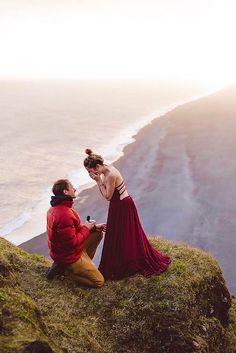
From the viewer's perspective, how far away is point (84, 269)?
34.7 ft

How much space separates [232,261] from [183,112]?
258ft

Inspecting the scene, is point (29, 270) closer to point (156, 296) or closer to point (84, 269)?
point (84, 269)

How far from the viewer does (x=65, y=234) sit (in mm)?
10156

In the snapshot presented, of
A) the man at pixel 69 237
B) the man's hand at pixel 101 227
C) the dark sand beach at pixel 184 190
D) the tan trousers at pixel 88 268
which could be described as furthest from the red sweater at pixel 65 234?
the dark sand beach at pixel 184 190

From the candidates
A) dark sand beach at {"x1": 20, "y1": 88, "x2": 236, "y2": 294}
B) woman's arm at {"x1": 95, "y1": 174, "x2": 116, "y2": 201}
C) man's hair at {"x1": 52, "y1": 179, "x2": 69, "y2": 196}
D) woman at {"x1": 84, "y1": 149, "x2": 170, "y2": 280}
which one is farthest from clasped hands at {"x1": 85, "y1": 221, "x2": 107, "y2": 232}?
dark sand beach at {"x1": 20, "y1": 88, "x2": 236, "y2": 294}

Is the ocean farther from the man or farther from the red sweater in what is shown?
the red sweater

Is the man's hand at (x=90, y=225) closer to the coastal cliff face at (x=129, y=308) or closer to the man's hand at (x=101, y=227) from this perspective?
the man's hand at (x=101, y=227)

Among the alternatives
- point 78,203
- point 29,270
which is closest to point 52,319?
point 29,270

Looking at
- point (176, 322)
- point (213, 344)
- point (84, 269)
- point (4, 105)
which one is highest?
point (84, 269)

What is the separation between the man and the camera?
33.3ft

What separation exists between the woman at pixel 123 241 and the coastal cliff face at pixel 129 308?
307 millimetres

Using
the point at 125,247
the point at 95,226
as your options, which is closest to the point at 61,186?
the point at 95,226

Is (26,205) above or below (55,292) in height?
below

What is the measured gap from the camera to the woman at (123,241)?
1071 centimetres
